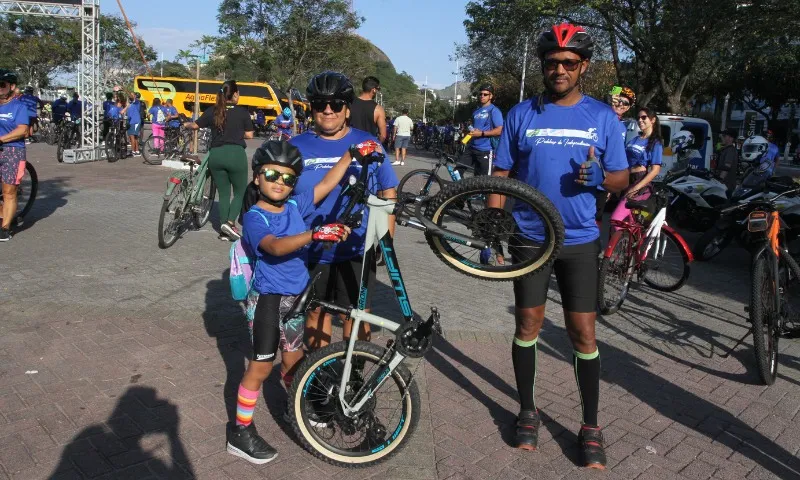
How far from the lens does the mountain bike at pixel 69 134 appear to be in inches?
661

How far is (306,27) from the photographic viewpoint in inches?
1726

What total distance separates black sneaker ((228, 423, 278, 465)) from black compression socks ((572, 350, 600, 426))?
1.56 m

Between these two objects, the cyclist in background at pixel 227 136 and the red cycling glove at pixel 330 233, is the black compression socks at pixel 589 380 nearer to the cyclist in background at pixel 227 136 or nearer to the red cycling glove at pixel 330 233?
the red cycling glove at pixel 330 233

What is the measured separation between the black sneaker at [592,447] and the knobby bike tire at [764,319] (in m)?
1.60

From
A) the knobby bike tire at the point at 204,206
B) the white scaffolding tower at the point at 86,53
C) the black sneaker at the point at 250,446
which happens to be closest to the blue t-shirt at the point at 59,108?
the white scaffolding tower at the point at 86,53

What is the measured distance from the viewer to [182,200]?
7.53 meters

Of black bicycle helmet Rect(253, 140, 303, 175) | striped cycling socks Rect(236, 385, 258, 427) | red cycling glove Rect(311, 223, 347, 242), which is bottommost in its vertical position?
striped cycling socks Rect(236, 385, 258, 427)

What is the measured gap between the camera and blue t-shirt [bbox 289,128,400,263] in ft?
10.6

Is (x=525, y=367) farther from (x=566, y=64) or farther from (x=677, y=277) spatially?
(x=677, y=277)

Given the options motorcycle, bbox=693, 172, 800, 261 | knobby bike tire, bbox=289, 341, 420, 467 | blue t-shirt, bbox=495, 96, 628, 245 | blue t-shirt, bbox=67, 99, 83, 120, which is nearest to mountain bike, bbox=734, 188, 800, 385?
blue t-shirt, bbox=495, 96, 628, 245

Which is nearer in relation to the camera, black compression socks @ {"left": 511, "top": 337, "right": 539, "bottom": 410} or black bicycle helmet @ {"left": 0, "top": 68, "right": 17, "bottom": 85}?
black compression socks @ {"left": 511, "top": 337, "right": 539, "bottom": 410}

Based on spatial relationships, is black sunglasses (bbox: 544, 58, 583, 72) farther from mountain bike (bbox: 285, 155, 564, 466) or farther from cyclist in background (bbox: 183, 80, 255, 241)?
cyclist in background (bbox: 183, 80, 255, 241)

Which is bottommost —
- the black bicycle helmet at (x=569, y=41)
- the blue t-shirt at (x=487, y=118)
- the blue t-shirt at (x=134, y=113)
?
the black bicycle helmet at (x=569, y=41)

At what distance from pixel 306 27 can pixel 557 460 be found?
4433 cm
